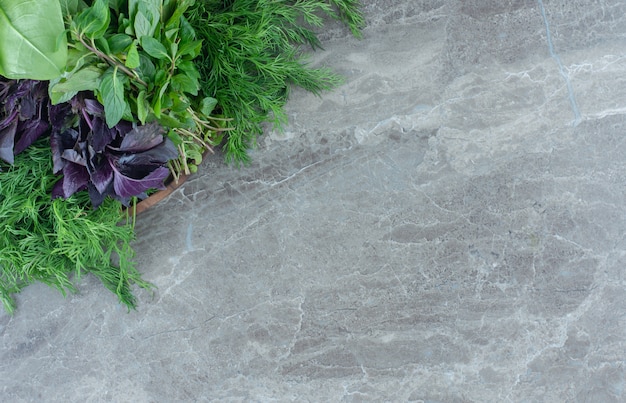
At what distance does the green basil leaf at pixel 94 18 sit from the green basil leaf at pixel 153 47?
8 centimetres

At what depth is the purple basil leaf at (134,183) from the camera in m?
0.98

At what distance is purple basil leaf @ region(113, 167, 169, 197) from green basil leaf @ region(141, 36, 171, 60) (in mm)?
211

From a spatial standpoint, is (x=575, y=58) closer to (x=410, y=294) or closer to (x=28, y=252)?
(x=410, y=294)

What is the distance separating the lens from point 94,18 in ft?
2.63

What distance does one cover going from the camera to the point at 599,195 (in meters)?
1.18

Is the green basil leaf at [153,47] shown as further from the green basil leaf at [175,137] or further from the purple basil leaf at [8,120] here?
the purple basil leaf at [8,120]

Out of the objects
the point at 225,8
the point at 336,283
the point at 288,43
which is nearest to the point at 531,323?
the point at 336,283

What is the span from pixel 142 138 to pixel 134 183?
0.09 meters

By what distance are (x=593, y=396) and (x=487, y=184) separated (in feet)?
1.75

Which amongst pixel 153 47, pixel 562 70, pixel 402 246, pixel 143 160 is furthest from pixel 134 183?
pixel 562 70

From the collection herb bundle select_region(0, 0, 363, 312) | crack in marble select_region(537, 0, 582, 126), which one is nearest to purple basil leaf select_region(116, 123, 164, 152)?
herb bundle select_region(0, 0, 363, 312)

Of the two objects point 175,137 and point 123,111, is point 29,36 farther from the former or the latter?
point 175,137

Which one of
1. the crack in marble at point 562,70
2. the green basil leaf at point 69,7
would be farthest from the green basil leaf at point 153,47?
the crack in marble at point 562,70

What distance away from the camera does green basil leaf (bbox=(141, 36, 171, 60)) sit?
0.87m
